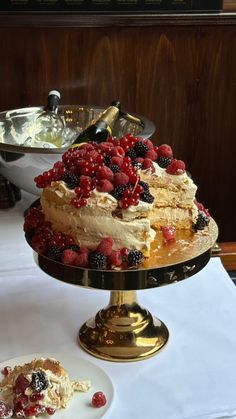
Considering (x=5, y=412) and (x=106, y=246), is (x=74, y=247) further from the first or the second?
(x=5, y=412)

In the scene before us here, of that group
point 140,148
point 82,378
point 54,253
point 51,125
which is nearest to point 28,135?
point 51,125

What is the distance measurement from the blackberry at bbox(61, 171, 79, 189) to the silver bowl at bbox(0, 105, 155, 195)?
463 mm

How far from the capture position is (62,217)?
3.64ft

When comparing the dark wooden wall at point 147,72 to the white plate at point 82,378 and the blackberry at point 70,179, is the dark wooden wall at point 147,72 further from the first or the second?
the white plate at point 82,378

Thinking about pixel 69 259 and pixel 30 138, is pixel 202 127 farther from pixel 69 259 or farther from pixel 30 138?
pixel 69 259

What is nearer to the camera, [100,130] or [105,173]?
[105,173]

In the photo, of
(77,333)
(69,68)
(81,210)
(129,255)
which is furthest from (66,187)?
(69,68)

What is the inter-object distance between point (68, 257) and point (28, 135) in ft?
2.75

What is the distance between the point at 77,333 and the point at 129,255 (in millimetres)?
230

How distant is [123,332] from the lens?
3.87 ft

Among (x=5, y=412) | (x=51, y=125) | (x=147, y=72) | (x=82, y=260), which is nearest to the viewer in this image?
(x=5, y=412)

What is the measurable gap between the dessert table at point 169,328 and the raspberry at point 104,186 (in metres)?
0.29

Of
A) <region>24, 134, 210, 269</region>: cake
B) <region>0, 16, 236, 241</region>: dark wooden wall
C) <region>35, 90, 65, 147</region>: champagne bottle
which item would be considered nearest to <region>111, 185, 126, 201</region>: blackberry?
<region>24, 134, 210, 269</region>: cake

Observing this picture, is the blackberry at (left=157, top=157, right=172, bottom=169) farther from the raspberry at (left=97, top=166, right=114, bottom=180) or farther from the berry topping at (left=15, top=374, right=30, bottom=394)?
the berry topping at (left=15, top=374, right=30, bottom=394)
